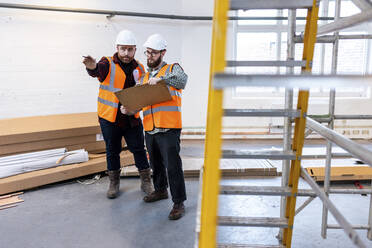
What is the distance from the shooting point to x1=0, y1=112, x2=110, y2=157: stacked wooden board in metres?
4.23

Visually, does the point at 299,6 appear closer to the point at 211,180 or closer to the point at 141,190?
the point at 211,180

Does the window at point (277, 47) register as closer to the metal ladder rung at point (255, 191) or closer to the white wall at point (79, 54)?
the white wall at point (79, 54)

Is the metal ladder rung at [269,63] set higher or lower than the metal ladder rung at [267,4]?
lower

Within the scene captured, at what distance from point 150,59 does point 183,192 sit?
1.48 meters

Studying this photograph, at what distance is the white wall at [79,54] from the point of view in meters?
5.21

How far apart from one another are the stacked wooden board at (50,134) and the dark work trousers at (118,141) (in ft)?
3.14

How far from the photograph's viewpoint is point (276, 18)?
635 cm

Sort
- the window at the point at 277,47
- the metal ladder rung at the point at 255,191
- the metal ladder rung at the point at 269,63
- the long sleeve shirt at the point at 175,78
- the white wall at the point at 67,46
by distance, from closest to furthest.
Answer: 1. the metal ladder rung at the point at 269,63
2. the metal ladder rung at the point at 255,191
3. the long sleeve shirt at the point at 175,78
4. the white wall at the point at 67,46
5. the window at the point at 277,47

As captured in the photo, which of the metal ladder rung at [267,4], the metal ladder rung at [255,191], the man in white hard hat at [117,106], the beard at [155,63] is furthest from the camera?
the man in white hard hat at [117,106]

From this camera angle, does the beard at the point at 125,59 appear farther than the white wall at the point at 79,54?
No

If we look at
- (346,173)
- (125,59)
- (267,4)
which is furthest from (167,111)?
(346,173)

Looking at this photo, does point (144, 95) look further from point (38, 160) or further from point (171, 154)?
point (38, 160)

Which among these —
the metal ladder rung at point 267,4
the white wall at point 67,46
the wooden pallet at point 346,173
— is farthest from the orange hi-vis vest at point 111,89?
the wooden pallet at point 346,173

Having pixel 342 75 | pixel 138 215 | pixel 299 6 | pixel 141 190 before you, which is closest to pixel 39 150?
pixel 141 190
